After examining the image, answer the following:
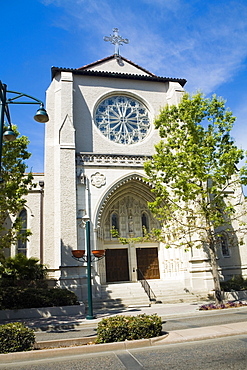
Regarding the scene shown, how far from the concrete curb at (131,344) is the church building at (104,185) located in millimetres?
10602

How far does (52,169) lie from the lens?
21562 mm

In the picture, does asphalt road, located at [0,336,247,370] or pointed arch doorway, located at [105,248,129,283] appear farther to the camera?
pointed arch doorway, located at [105,248,129,283]

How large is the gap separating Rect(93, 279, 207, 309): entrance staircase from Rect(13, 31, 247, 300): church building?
39 centimetres

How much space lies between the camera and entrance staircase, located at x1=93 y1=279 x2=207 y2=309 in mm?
17391

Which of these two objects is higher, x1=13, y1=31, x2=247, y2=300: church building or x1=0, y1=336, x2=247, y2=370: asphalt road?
x1=13, y1=31, x2=247, y2=300: church building

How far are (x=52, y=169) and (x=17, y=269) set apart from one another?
7.05 meters

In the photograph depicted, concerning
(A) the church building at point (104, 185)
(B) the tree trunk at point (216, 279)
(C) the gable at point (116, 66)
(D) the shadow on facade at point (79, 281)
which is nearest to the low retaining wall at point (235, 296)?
(A) the church building at point (104, 185)

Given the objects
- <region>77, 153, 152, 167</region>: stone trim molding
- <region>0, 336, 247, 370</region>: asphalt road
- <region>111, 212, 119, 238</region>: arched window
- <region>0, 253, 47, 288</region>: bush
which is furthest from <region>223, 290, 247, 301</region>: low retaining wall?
<region>0, 336, 247, 370</region>: asphalt road

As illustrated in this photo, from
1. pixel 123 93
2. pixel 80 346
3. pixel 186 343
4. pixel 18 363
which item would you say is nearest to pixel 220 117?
pixel 123 93

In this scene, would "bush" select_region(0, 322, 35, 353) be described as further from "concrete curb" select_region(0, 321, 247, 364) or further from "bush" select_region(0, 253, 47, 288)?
"bush" select_region(0, 253, 47, 288)

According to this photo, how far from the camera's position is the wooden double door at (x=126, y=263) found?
21.3 m

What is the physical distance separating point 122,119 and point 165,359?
19.3m

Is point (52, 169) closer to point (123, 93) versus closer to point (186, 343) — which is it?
point (123, 93)

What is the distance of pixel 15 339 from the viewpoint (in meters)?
7.15
